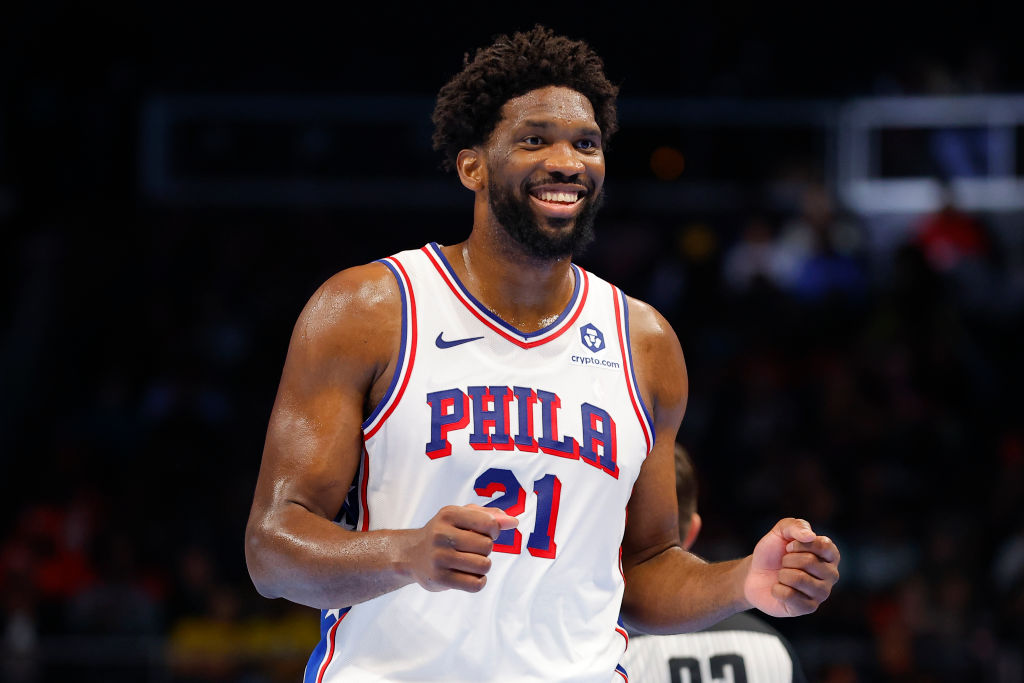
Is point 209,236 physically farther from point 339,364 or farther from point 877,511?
point 339,364

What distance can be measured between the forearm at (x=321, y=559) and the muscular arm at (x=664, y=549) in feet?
2.97

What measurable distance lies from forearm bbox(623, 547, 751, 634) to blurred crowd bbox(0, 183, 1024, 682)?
403cm

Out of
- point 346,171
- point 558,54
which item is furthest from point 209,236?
point 558,54

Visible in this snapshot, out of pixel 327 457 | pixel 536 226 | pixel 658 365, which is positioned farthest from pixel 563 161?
pixel 327 457

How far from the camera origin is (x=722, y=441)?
937cm

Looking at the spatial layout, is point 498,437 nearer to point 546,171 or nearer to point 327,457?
point 327,457

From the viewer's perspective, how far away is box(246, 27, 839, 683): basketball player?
10.6ft

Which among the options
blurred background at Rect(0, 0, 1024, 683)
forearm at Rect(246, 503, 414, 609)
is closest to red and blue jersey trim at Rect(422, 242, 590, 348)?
forearm at Rect(246, 503, 414, 609)

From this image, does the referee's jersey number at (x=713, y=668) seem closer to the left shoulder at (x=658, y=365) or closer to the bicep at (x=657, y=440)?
the bicep at (x=657, y=440)

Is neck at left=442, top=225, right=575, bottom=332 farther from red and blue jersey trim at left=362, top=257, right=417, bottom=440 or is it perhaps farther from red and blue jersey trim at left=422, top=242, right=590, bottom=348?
red and blue jersey trim at left=362, top=257, right=417, bottom=440

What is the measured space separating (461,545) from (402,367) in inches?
28.5

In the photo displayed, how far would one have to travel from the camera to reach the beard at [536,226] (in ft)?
11.3

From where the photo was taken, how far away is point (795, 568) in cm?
316

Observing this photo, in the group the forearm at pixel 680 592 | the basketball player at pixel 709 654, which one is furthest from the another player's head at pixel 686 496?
the forearm at pixel 680 592
